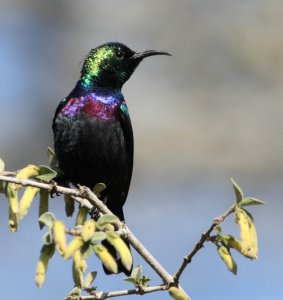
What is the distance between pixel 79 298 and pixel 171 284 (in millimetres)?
271

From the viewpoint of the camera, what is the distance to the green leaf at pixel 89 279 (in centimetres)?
192

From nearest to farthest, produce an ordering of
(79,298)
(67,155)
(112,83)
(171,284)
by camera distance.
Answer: (171,284), (79,298), (67,155), (112,83)

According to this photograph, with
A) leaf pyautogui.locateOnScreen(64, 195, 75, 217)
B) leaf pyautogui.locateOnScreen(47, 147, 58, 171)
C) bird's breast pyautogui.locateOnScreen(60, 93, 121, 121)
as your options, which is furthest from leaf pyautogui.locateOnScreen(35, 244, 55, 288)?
bird's breast pyautogui.locateOnScreen(60, 93, 121, 121)

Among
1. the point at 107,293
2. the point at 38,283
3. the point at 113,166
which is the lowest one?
the point at 113,166

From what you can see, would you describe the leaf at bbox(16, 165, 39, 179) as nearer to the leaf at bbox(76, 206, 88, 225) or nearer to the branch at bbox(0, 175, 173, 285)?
the branch at bbox(0, 175, 173, 285)

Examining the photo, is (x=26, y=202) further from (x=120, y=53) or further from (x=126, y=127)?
(x=120, y=53)

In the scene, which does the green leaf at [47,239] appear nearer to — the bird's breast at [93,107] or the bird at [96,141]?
the bird at [96,141]

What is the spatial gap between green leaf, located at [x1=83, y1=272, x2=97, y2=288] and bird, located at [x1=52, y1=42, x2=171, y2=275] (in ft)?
4.87

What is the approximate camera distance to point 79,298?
186 cm

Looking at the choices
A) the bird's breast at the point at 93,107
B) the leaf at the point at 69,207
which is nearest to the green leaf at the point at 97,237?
the leaf at the point at 69,207

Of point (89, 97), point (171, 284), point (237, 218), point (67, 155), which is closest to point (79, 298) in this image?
point (171, 284)

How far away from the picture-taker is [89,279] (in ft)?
6.45

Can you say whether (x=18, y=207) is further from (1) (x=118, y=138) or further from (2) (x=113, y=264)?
(1) (x=118, y=138)

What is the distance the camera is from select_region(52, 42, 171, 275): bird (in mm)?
3600
